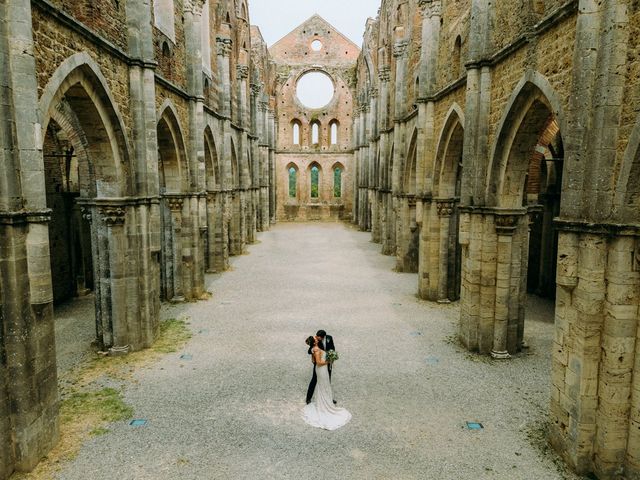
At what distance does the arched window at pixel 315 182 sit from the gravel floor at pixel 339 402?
1236 inches

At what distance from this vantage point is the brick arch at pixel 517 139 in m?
8.63

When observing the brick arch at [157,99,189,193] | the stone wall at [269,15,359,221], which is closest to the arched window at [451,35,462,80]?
the brick arch at [157,99,189,193]

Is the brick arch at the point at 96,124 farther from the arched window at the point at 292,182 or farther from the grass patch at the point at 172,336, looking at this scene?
the arched window at the point at 292,182

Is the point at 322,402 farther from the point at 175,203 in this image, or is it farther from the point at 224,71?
the point at 224,71

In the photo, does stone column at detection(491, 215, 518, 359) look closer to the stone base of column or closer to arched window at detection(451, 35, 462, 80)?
the stone base of column

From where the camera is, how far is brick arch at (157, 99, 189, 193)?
14109 mm

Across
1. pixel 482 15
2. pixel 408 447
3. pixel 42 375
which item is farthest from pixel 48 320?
pixel 482 15

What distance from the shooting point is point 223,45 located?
68.0 ft

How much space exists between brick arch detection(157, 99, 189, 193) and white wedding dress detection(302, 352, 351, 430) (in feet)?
31.5

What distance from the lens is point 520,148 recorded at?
966 centimetres

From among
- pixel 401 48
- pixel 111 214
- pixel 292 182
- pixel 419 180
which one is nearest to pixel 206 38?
pixel 401 48

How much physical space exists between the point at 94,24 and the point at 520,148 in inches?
362

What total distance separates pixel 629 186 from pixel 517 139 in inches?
158

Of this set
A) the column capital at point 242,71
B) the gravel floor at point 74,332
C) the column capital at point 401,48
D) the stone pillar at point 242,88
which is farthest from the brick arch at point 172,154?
the column capital at point 242,71
